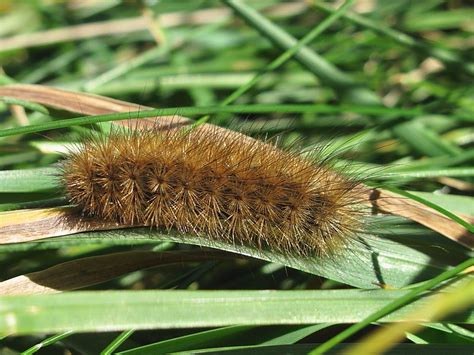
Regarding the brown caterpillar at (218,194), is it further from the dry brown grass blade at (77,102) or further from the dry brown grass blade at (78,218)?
the dry brown grass blade at (77,102)

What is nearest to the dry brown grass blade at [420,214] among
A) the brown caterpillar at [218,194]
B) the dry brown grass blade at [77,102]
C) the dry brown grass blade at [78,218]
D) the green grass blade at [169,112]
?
the dry brown grass blade at [78,218]

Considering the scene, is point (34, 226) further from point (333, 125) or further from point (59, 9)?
point (59, 9)

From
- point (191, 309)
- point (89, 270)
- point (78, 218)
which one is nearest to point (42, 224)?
point (78, 218)

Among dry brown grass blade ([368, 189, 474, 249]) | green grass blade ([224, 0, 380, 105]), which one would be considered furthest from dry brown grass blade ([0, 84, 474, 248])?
green grass blade ([224, 0, 380, 105])

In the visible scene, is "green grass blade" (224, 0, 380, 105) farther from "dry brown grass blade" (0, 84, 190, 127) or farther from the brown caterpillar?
the brown caterpillar

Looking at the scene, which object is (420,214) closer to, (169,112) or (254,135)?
(254,135)

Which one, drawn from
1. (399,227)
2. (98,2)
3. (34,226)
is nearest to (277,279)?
(399,227)
